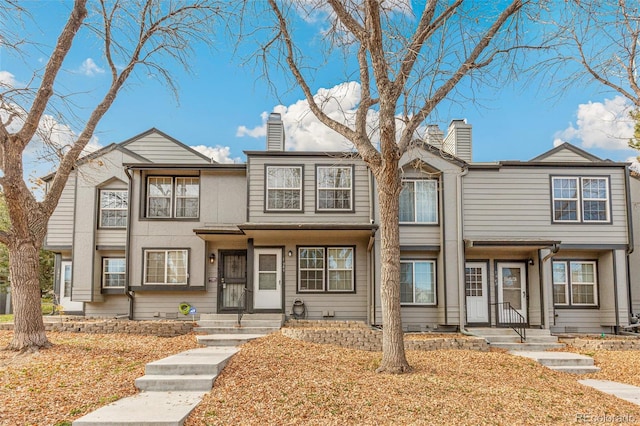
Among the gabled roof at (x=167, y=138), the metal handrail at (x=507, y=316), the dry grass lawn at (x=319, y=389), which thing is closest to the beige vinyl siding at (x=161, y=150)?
the gabled roof at (x=167, y=138)

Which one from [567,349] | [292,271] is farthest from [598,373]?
[292,271]

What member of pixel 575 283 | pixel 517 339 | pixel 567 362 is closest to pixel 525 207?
pixel 575 283

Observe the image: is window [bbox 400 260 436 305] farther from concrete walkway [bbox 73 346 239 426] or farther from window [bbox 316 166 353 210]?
concrete walkway [bbox 73 346 239 426]

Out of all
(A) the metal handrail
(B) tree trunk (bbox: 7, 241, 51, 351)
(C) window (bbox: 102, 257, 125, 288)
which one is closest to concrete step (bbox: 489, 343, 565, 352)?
→ (A) the metal handrail

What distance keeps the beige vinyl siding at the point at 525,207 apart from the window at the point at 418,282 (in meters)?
1.57

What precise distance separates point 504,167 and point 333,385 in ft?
32.3

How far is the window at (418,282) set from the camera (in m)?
13.2

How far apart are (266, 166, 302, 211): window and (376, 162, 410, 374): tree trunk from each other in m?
6.12

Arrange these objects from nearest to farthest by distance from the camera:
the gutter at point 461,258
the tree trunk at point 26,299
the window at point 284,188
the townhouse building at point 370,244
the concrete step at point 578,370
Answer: the tree trunk at point 26,299
the concrete step at point 578,370
the gutter at point 461,258
the townhouse building at point 370,244
the window at point 284,188

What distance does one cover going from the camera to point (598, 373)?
878cm

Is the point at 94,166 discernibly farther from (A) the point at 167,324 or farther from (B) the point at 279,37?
(B) the point at 279,37

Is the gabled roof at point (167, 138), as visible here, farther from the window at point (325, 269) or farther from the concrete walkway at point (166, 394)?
the concrete walkway at point (166, 394)

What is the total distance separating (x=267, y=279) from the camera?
44.0 ft

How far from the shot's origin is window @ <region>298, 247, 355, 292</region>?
1335 cm
